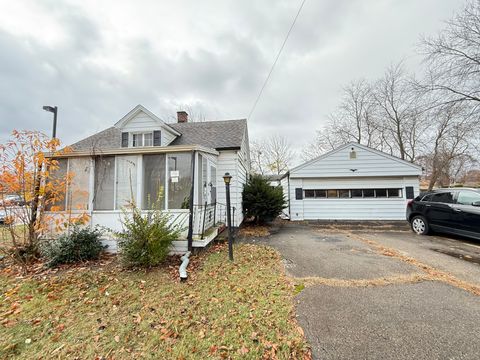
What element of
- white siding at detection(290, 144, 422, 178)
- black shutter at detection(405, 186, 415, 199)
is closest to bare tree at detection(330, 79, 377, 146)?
white siding at detection(290, 144, 422, 178)

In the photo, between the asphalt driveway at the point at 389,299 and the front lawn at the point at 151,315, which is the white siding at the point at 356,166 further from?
the front lawn at the point at 151,315

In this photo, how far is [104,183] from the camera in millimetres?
5902

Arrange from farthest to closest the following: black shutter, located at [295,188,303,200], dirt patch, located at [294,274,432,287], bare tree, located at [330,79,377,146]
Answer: bare tree, located at [330,79,377,146], black shutter, located at [295,188,303,200], dirt patch, located at [294,274,432,287]

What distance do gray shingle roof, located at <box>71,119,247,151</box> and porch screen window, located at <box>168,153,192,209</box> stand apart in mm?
2695

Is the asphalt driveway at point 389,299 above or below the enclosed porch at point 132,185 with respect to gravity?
below

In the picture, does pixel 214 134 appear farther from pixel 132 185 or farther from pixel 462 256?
pixel 462 256

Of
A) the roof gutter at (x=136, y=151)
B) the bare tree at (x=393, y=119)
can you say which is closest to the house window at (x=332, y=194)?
the roof gutter at (x=136, y=151)

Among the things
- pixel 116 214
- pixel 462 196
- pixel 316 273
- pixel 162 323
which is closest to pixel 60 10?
pixel 116 214

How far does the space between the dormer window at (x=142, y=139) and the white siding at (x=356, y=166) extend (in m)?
7.55

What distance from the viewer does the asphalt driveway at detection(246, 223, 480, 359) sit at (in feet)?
6.87

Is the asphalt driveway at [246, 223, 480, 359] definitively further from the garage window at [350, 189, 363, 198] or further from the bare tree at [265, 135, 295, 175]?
the bare tree at [265, 135, 295, 175]

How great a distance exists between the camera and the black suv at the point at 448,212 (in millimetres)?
5574

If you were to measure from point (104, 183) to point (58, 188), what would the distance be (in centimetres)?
→ 107

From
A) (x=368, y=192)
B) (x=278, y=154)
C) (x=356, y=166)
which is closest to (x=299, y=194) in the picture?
(x=356, y=166)
